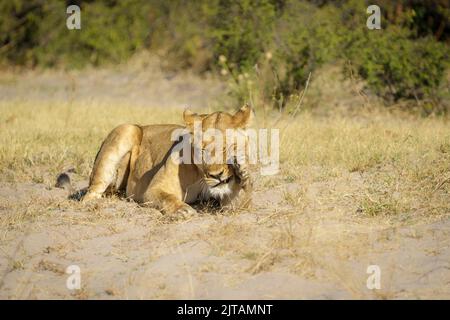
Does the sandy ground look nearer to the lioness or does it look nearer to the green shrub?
the lioness

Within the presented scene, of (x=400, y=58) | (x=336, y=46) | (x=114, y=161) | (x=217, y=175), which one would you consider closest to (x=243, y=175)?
(x=217, y=175)

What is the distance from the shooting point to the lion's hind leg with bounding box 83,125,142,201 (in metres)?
6.66

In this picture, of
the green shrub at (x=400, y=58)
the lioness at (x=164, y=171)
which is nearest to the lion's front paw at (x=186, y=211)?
the lioness at (x=164, y=171)

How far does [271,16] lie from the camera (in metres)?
11.0

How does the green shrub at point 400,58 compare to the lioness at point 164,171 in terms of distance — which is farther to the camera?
the green shrub at point 400,58

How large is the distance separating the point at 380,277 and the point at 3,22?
14.2 meters

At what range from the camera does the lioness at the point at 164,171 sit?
5441mm

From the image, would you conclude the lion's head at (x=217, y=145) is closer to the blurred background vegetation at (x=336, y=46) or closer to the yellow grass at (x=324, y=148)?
the yellow grass at (x=324, y=148)

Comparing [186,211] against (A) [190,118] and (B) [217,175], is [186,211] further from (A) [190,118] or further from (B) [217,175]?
(A) [190,118]

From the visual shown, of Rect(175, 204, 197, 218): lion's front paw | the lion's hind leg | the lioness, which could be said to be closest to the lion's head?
the lioness

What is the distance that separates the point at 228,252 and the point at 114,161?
2341mm

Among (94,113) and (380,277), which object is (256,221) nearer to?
(380,277)
